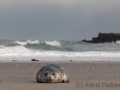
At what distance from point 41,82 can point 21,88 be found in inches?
53.9

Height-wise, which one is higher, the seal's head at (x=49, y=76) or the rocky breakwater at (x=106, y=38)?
the rocky breakwater at (x=106, y=38)

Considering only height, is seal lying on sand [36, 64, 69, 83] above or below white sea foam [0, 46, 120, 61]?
below

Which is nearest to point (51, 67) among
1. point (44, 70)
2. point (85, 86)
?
point (44, 70)

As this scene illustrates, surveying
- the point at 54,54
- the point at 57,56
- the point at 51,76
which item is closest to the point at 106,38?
the point at 54,54

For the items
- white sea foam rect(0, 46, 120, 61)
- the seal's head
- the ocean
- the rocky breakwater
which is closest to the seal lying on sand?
the seal's head

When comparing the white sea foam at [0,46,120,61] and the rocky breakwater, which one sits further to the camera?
the rocky breakwater

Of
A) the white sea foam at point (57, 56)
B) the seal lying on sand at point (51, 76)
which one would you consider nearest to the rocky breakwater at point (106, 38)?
the white sea foam at point (57, 56)

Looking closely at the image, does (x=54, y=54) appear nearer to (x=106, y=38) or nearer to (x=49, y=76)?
(x=49, y=76)

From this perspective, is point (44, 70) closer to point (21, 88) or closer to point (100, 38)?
point (21, 88)

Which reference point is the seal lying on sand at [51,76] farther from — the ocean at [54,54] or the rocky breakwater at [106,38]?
the rocky breakwater at [106,38]

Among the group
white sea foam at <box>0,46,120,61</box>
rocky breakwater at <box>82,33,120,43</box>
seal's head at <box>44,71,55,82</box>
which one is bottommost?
seal's head at <box>44,71,55,82</box>

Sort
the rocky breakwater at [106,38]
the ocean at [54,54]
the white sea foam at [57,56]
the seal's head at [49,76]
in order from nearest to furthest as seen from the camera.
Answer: the seal's head at [49,76] → the ocean at [54,54] → the white sea foam at [57,56] → the rocky breakwater at [106,38]

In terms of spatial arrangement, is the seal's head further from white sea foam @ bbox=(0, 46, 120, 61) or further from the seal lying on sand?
white sea foam @ bbox=(0, 46, 120, 61)

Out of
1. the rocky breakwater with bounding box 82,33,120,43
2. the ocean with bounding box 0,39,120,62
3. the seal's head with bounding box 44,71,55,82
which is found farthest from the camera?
the rocky breakwater with bounding box 82,33,120,43
